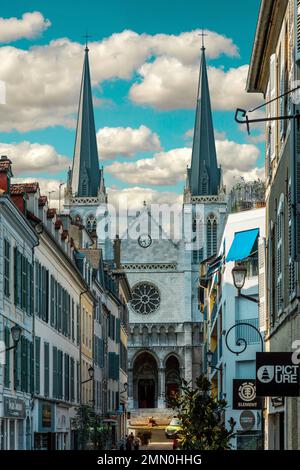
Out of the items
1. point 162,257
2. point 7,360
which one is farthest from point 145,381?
point 7,360

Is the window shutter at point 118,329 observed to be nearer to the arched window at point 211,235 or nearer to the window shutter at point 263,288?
the window shutter at point 263,288

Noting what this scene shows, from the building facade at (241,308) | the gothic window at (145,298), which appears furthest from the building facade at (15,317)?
the gothic window at (145,298)

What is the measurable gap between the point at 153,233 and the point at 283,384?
418ft

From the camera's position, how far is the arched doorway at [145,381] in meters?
137

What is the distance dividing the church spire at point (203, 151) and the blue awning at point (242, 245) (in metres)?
100

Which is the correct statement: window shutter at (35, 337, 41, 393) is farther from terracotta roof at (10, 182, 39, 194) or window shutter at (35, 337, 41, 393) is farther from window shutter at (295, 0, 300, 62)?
window shutter at (295, 0, 300, 62)

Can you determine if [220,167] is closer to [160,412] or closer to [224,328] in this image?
[160,412]

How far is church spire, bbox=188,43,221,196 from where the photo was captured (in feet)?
470

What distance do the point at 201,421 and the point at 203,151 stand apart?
390 feet

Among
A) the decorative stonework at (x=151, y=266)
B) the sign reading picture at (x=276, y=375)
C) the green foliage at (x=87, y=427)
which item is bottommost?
the green foliage at (x=87, y=427)

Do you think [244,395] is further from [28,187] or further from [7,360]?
[28,187]

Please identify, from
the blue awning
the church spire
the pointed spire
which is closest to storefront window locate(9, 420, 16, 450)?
the blue awning

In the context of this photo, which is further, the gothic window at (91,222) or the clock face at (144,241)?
the gothic window at (91,222)
